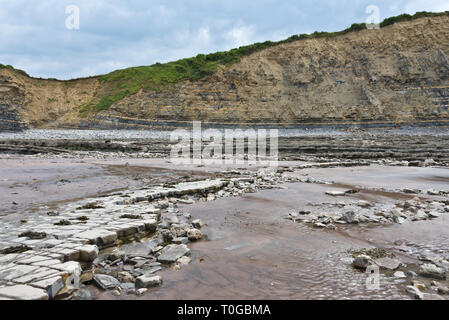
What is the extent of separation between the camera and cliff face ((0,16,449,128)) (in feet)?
153

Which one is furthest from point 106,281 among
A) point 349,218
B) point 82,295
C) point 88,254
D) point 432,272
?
point 349,218

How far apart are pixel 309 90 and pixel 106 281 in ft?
173

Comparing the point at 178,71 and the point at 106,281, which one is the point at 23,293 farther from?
the point at 178,71

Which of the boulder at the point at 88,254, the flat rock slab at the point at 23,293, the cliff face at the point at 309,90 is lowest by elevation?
the boulder at the point at 88,254

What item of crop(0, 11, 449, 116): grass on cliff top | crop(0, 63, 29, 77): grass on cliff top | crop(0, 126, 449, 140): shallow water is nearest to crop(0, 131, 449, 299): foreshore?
crop(0, 126, 449, 140): shallow water

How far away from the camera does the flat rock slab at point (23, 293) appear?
265cm

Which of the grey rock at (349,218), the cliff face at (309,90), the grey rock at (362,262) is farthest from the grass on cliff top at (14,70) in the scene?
the grey rock at (362,262)

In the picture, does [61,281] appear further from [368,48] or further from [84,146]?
[368,48]

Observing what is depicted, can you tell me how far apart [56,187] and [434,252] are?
1049 centimetres

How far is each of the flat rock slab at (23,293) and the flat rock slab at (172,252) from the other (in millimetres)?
1487

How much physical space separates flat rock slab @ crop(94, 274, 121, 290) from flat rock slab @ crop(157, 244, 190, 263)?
0.73 m

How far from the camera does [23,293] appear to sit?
2.70 metres

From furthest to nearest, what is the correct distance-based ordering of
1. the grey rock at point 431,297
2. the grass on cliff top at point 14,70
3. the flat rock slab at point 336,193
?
the grass on cliff top at point 14,70, the flat rock slab at point 336,193, the grey rock at point 431,297

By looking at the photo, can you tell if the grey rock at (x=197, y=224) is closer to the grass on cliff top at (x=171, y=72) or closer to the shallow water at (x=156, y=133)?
the shallow water at (x=156, y=133)
